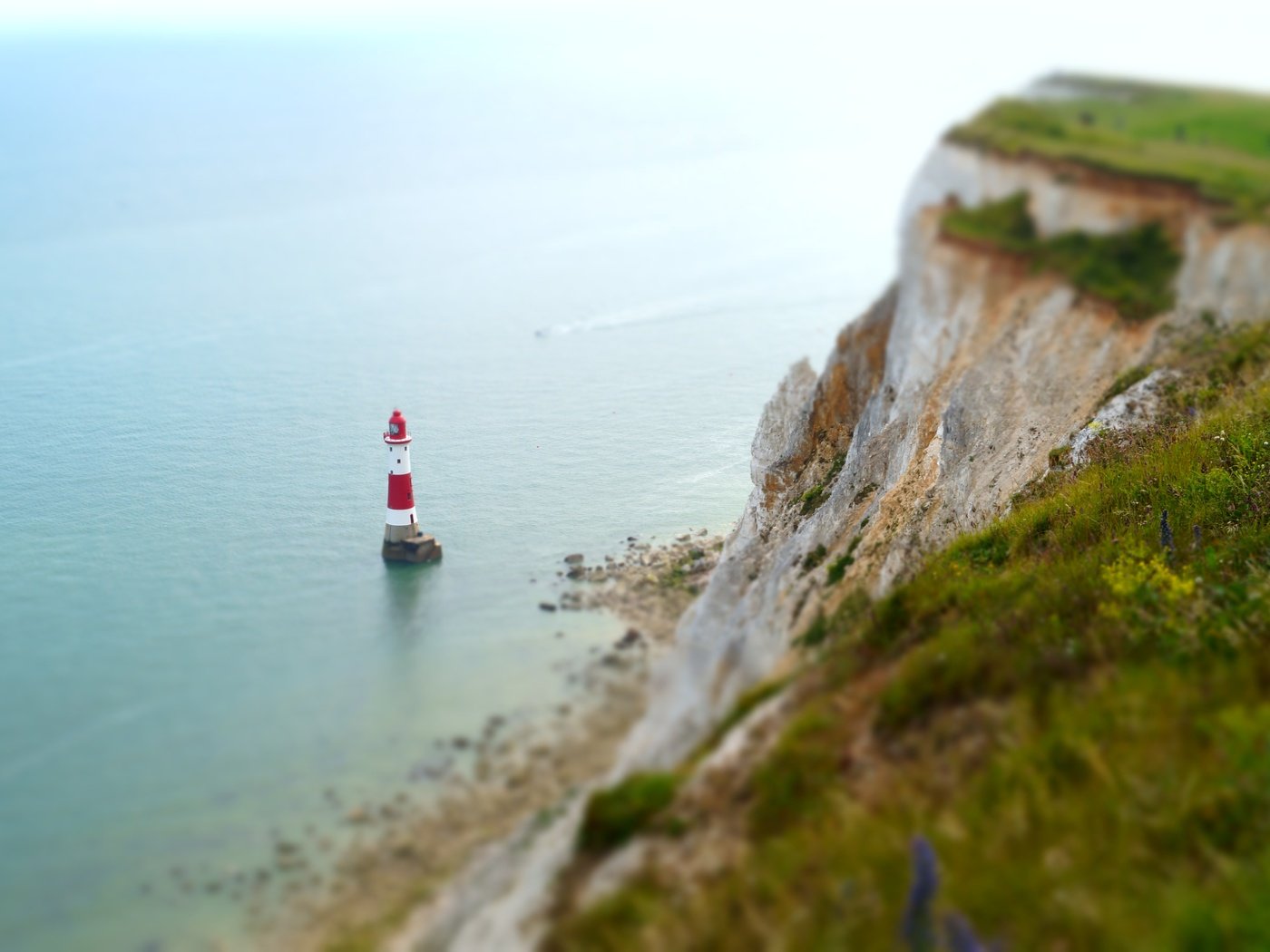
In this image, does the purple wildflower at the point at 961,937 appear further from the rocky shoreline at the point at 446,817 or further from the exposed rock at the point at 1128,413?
the exposed rock at the point at 1128,413

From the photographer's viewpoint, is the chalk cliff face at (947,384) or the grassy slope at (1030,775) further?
the chalk cliff face at (947,384)

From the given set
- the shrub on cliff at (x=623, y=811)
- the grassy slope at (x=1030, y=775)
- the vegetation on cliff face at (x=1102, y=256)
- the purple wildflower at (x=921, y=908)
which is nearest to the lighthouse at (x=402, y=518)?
the vegetation on cliff face at (x=1102, y=256)

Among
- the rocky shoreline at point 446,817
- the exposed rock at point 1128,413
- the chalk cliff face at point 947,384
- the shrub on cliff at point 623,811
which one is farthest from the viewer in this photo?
the chalk cliff face at point 947,384

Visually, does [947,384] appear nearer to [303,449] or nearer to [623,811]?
[623,811]

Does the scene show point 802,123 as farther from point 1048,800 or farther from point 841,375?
point 1048,800

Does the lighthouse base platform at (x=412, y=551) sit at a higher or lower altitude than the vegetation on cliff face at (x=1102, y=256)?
lower

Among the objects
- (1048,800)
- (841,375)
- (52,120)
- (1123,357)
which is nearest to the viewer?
(1048,800)

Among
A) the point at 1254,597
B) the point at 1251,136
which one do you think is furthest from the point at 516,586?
the point at 1254,597
